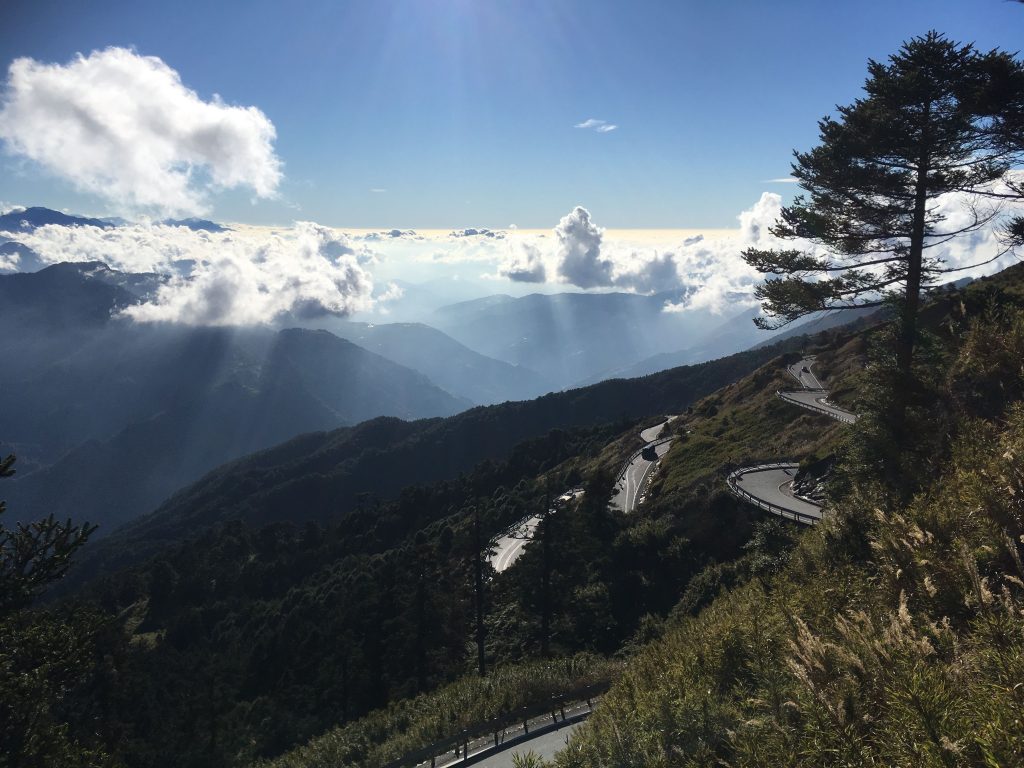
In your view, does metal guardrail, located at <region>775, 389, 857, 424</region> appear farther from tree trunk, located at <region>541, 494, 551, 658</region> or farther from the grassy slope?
the grassy slope

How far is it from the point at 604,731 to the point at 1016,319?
11.0m

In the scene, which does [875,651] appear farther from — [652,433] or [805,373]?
[652,433]

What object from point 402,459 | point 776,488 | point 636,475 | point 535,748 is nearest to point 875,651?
point 535,748

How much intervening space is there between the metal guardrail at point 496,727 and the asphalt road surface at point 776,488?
38.4 feet

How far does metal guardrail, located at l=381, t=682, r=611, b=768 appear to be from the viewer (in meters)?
12.9

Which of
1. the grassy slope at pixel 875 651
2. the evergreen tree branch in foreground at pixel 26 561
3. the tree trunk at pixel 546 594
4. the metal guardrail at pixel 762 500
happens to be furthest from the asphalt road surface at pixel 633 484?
the evergreen tree branch in foreground at pixel 26 561

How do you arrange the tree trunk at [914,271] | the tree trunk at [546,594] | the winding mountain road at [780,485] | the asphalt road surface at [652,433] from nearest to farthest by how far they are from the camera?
the tree trunk at [914,271] < the winding mountain road at [780,485] < the tree trunk at [546,594] < the asphalt road surface at [652,433]

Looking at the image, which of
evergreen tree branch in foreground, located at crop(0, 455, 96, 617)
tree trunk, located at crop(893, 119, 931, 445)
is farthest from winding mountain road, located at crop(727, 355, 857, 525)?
evergreen tree branch in foreground, located at crop(0, 455, 96, 617)

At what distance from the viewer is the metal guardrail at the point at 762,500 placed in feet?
71.2

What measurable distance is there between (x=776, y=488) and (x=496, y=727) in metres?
18.4

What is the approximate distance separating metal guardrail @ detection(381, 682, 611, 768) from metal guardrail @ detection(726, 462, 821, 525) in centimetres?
915

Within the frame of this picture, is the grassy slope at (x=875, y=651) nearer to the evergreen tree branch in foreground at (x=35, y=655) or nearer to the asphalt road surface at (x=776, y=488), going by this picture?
the evergreen tree branch in foreground at (x=35, y=655)

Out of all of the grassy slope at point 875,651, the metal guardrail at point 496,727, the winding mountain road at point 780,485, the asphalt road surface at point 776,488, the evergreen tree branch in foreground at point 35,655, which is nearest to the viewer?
the grassy slope at point 875,651

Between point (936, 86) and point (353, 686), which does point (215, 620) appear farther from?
point (936, 86)
